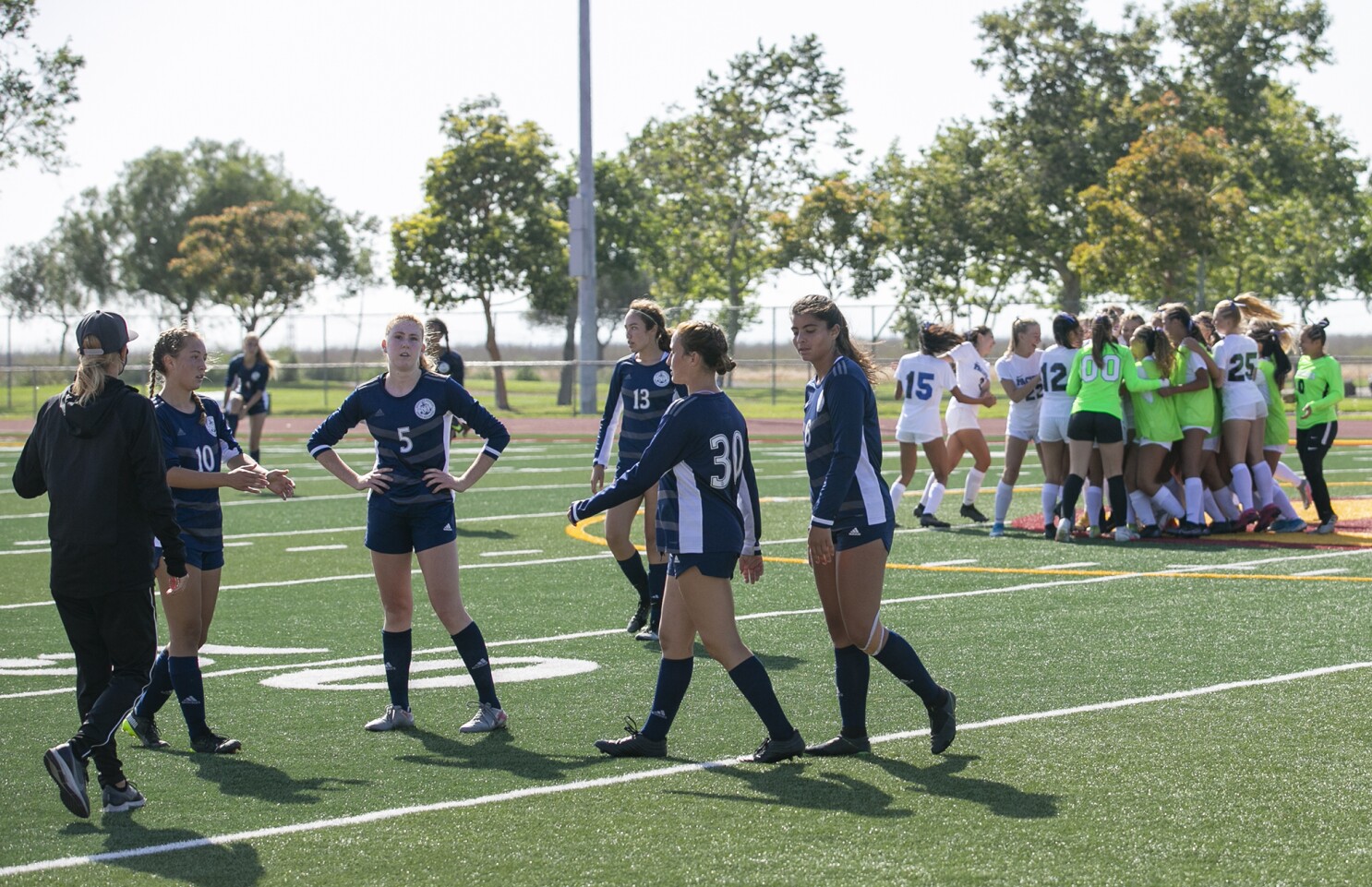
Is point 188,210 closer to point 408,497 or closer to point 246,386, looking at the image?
point 246,386

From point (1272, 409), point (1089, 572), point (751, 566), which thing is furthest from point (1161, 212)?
point (751, 566)

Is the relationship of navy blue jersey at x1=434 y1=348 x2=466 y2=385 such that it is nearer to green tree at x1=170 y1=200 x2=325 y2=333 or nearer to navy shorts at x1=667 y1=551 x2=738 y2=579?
navy shorts at x1=667 y1=551 x2=738 y2=579

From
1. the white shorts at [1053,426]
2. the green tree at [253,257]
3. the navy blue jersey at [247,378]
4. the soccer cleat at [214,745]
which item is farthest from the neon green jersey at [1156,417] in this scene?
the green tree at [253,257]

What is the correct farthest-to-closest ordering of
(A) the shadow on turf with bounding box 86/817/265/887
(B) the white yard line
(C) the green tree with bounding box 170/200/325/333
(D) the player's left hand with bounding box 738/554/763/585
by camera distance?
(C) the green tree with bounding box 170/200/325/333
(D) the player's left hand with bounding box 738/554/763/585
(B) the white yard line
(A) the shadow on turf with bounding box 86/817/265/887

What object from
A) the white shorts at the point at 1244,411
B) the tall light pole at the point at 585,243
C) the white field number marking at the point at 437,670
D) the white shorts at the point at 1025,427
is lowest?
the white field number marking at the point at 437,670

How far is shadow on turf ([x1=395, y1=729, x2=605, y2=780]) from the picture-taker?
6426 millimetres

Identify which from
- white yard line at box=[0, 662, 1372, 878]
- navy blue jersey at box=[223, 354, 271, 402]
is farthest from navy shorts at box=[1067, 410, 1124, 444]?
navy blue jersey at box=[223, 354, 271, 402]

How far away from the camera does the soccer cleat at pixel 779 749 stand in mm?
6422

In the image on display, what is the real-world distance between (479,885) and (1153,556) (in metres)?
8.92

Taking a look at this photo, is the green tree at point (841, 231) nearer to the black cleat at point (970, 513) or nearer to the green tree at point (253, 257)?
the green tree at point (253, 257)

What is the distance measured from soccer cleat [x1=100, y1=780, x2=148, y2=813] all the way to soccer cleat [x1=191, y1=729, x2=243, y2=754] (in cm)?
81

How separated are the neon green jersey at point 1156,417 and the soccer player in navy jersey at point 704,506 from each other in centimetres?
802

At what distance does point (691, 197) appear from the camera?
2212 inches

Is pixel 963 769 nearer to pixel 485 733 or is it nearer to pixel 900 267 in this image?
pixel 485 733
